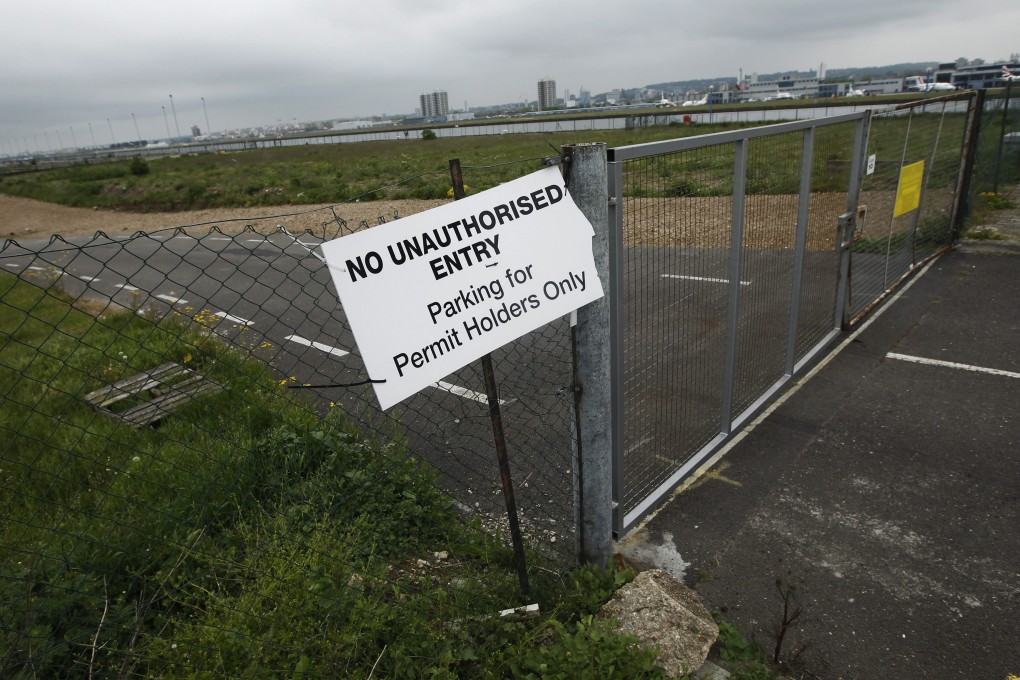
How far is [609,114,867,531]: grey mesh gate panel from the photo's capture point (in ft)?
10.5

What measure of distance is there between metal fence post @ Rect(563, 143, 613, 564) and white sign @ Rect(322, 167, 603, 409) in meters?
0.11

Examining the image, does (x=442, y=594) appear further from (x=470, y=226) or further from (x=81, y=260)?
(x=81, y=260)

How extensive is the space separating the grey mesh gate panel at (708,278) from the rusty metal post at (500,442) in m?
0.79

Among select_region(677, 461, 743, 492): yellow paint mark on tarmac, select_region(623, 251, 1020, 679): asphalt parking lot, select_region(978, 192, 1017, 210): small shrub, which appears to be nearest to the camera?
select_region(623, 251, 1020, 679): asphalt parking lot

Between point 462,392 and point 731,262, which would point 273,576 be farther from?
point 731,262

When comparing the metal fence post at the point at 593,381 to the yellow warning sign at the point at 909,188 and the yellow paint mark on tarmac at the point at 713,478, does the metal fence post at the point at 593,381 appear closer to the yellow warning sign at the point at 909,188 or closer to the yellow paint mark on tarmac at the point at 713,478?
the yellow paint mark on tarmac at the point at 713,478

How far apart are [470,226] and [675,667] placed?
76.0 inches

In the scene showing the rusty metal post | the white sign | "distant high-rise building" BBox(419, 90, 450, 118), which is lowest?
the rusty metal post

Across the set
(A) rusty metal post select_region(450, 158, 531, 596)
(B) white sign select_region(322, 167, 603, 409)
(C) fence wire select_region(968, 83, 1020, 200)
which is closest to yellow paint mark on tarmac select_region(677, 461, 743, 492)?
(A) rusty metal post select_region(450, 158, 531, 596)

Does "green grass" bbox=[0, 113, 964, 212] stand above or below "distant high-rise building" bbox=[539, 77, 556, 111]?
below

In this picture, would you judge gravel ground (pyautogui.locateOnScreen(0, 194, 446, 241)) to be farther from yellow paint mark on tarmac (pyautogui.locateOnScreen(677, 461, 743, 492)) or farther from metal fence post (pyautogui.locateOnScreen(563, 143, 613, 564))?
metal fence post (pyautogui.locateOnScreen(563, 143, 613, 564))

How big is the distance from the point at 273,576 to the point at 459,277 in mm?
1643

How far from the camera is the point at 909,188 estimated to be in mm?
6703

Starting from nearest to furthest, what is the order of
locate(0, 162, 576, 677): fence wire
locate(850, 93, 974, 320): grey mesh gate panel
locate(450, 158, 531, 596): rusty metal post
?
locate(450, 158, 531, 596): rusty metal post
locate(0, 162, 576, 677): fence wire
locate(850, 93, 974, 320): grey mesh gate panel
